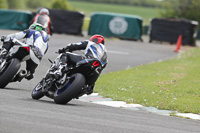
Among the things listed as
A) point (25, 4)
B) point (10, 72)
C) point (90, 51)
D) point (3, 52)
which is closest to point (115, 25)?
point (3, 52)

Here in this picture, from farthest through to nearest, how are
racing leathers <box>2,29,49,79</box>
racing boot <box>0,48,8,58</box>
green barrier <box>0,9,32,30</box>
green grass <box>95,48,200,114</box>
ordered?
green barrier <box>0,9,32,30</box> → green grass <box>95,48,200,114</box> → racing leathers <box>2,29,49,79</box> → racing boot <box>0,48,8,58</box>

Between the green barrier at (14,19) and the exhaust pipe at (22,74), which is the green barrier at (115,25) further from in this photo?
the exhaust pipe at (22,74)

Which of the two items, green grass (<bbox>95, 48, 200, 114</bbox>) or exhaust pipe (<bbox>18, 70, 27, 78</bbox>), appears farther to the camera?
green grass (<bbox>95, 48, 200, 114</bbox>)

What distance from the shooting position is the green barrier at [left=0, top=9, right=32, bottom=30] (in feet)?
108

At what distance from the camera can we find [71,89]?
8.62m

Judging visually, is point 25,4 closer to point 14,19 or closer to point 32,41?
point 14,19

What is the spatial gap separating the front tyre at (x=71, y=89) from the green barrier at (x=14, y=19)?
2467cm

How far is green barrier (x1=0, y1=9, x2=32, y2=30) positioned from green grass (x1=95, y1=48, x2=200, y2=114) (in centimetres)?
1557

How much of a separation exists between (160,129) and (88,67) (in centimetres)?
203

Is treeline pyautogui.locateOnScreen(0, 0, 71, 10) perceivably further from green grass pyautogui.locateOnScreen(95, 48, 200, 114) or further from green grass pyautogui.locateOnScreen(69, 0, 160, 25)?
green grass pyautogui.locateOnScreen(95, 48, 200, 114)

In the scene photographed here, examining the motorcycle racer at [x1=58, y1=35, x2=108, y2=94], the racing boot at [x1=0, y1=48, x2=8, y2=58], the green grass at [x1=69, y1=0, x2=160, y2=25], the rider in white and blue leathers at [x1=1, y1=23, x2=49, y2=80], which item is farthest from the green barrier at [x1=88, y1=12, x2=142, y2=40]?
the green grass at [x1=69, y1=0, x2=160, y2=25]

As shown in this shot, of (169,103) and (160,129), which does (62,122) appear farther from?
(169,103)

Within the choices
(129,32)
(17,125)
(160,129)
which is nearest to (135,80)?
(160,129)

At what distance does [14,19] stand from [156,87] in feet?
69.6
